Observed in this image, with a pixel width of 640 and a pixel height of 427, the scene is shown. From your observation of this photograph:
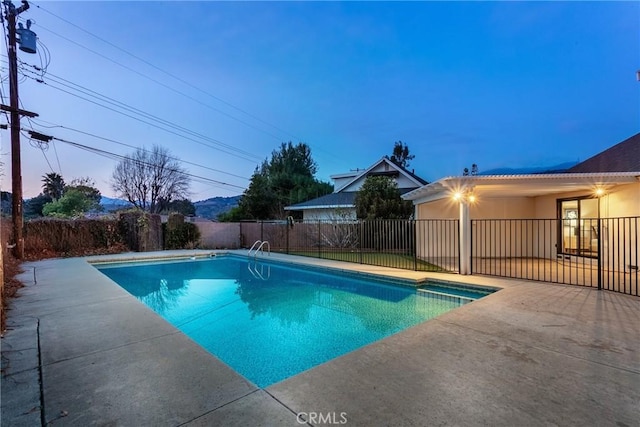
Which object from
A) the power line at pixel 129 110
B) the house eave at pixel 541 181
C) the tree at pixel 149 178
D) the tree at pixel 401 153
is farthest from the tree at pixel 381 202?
the tree at pixel 401 153

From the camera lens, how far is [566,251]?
9.83m

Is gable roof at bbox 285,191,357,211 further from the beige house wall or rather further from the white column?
the white column

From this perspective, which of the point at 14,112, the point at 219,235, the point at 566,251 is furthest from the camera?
the point at 219,235

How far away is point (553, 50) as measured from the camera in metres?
16.1

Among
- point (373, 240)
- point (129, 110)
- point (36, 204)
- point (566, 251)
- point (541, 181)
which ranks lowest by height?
point (566, 251)

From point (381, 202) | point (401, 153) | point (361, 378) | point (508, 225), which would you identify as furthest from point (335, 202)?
point (401, 153)

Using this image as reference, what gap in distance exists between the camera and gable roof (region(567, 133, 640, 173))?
9016 mm

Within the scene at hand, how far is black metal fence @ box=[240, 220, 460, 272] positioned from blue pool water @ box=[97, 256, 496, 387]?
2.37 meters

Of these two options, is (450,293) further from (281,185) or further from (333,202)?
(281,185)

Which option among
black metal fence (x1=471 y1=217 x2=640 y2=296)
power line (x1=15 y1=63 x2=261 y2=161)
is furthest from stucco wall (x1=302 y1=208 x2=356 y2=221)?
power line (x1=15 y1=63 x2=261 y2=161)

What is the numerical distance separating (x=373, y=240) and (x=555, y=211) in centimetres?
679

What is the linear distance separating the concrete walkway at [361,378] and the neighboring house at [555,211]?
3.68 metres

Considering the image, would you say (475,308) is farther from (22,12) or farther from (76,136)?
(76,136)

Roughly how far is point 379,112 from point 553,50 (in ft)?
38.0
